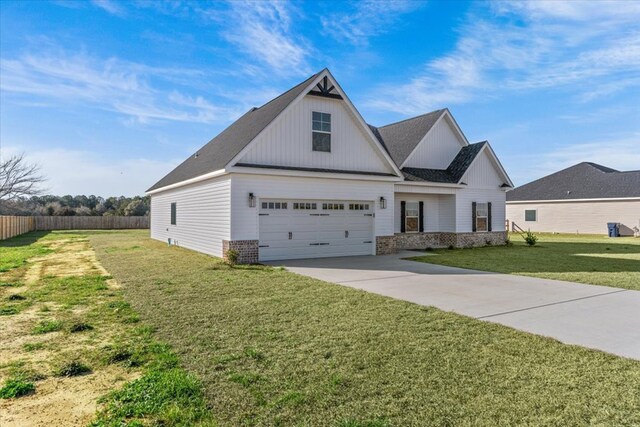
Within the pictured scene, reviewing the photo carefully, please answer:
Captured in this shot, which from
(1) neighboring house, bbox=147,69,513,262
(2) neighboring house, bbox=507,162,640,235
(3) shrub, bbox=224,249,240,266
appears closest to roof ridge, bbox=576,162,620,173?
(2) neighboring house, bbox=507,162,640,235

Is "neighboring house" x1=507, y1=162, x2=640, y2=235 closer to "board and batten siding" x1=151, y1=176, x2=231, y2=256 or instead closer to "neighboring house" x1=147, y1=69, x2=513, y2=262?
"neighboring house" x1=147, y1=69, x2=513, y2=262

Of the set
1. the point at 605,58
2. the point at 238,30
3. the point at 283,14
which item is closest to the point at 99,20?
the point at 238,30

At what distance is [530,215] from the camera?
33312 mm

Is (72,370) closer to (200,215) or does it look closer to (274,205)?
(274,205)

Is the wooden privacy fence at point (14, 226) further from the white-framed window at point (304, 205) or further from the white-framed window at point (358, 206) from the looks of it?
the white-framed window at point (358, 206)

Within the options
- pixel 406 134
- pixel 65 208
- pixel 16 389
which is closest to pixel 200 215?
pixel 406 134

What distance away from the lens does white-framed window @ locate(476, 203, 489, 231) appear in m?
20.2

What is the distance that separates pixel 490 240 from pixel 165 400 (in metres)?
20.3

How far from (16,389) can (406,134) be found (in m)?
20.2

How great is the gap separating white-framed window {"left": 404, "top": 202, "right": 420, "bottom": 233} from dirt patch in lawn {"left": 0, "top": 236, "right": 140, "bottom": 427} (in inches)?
534

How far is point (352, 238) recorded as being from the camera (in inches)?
600

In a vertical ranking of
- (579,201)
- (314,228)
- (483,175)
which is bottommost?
(314,228)

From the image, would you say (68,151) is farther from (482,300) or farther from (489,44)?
(482,300)

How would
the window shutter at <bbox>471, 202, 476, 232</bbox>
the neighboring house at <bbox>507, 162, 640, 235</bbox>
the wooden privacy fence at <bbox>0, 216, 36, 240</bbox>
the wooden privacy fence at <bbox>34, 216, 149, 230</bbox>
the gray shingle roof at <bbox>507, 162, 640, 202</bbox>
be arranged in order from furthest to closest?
1. the wooden privacy fence at <bbox>34, 216, 149, 230</bbox>
2. the gray shingle roof at <bbox>507, 162, 640, 202</bbox>
3. the neighboring house at <bbox>507, 162, 640, 235</bbox>
4. the wooden privacy fence at <bbox>0, 216, 36, 240</bbox>
5. the window shutter at <bbox>471, 202, 476, 232</bbox>
